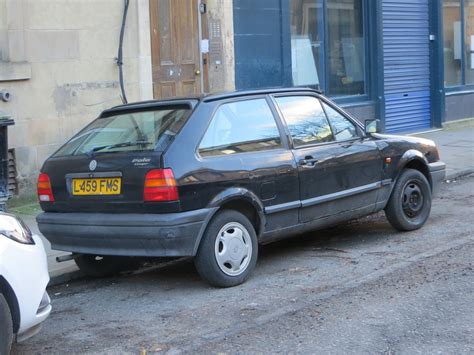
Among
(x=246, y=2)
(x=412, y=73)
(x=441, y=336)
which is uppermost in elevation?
(x=246, y=2)

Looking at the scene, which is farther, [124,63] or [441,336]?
[124,63]

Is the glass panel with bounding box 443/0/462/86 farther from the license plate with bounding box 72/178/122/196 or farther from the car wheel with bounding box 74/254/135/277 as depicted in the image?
the license plate with bounding box 72/178/122/196

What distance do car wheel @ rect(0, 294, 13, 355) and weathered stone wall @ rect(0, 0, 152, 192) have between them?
19.5 ft

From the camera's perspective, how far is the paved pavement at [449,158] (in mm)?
7137

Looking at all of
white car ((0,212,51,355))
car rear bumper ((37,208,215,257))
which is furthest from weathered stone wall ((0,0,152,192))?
white car ((0,212,51,355))

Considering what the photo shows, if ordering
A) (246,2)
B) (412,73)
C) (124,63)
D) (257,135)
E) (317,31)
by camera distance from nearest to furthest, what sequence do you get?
(257,135), (124,63), (246,2), (317,31), (412,73)

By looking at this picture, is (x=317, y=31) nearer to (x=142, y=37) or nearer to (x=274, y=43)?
(x=274, y=43)

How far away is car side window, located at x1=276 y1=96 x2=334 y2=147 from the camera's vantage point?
7035mm

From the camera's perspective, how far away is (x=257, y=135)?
22.1 ft

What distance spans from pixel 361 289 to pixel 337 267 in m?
0.80

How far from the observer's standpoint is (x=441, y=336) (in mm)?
5000

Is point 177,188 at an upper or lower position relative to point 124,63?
lower

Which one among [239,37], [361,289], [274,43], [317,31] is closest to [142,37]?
[239,37]

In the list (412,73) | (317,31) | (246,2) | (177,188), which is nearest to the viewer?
(177,188)
